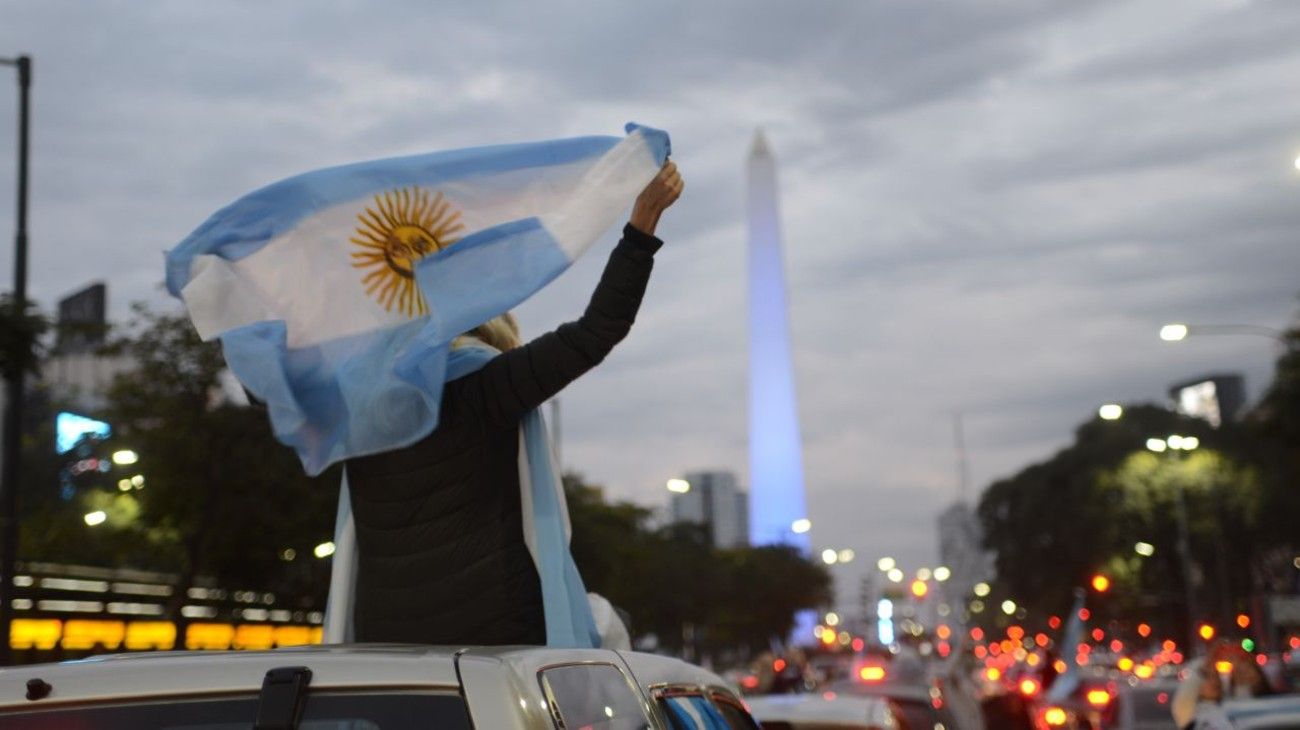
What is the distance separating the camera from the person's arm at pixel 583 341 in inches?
234

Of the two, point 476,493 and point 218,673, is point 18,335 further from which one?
point 218,673

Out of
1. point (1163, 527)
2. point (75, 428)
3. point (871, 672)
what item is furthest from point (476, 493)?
point (1163, 527)

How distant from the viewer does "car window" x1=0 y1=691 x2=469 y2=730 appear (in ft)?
12.3

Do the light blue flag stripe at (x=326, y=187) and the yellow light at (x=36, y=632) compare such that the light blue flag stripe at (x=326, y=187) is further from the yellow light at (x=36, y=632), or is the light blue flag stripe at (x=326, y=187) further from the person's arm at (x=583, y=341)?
the yellow light at (x=36, y=632)

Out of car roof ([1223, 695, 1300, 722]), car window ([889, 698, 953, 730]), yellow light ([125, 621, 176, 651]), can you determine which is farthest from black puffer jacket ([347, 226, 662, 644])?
yellow light ([125, 621, 176, 651])

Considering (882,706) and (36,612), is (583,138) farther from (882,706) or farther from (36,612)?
(36,612)

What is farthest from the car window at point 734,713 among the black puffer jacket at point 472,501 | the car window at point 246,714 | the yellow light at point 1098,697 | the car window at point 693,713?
the yellow light at point 1098,697

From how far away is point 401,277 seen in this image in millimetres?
6648

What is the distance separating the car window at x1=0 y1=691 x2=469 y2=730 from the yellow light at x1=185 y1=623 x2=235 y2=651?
39709mm

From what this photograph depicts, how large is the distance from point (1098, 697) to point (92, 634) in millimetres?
18803

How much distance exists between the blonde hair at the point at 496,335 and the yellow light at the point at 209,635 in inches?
1467

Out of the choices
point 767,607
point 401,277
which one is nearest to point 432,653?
point 401,277

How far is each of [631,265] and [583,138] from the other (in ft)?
2.60

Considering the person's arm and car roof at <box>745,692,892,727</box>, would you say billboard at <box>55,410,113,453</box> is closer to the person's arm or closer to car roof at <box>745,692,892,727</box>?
car roof at <box>745,692,892,727</box>
